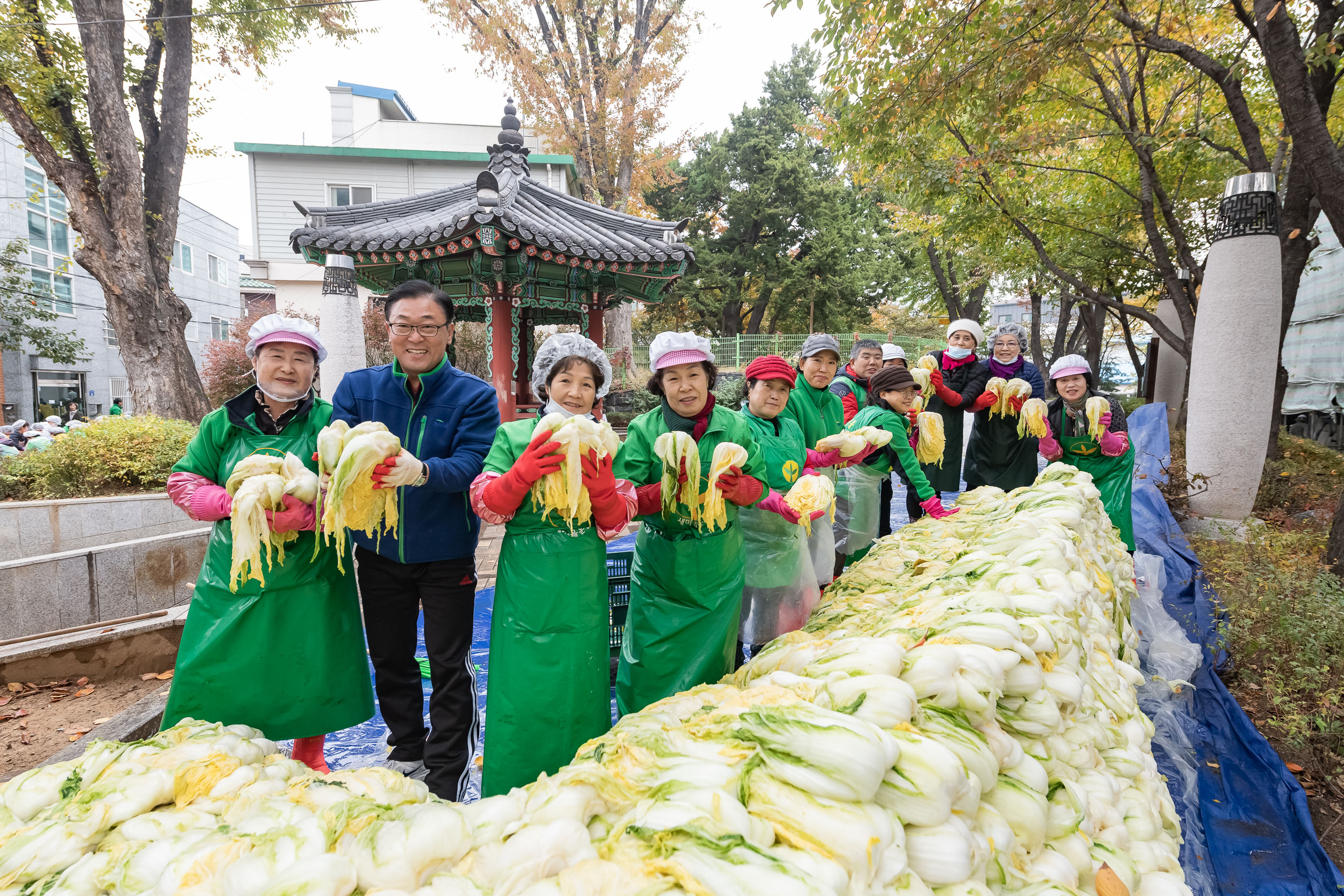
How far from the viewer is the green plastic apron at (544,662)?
219 centimetres

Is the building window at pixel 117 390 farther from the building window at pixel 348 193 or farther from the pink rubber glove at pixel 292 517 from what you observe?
the pink rubber glove at pixel 292 517

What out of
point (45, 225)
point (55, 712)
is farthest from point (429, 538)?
point (45, 225)

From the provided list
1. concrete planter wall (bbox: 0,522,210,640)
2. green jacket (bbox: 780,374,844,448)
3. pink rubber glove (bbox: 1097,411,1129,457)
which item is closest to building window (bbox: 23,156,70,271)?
concrete planter wall (bbox: 0,522,210,640)

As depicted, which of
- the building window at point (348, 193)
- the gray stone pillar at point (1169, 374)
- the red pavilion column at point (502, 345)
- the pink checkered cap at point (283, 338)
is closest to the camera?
the pink checkered cap at point (283, 338)

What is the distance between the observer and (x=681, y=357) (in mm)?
2605

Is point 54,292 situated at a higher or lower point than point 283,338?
higher

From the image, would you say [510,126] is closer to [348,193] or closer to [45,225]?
[348,193]

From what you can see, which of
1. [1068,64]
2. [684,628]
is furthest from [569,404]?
[1068,64]

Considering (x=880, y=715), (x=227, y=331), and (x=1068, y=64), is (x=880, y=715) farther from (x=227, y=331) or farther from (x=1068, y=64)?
(x=227, y=331)

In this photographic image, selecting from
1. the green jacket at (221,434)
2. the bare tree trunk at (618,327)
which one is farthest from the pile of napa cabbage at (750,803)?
the bare tree trunk at (618,327)

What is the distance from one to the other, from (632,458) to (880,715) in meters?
1.56

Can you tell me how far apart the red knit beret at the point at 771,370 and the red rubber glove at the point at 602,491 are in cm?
123

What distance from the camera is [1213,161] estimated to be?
30.2ft

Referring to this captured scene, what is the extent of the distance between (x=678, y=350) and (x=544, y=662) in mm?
1339
